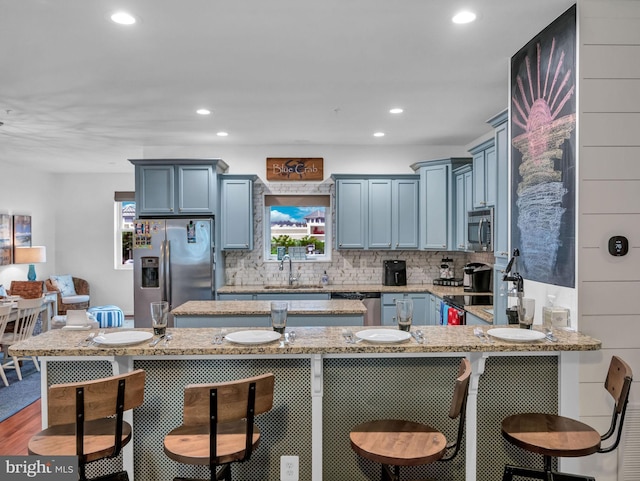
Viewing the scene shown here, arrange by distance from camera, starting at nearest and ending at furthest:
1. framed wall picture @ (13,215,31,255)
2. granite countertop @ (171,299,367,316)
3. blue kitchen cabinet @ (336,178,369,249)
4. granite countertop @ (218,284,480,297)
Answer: granite countertop @ (171,299,367,316), granite countertop @ (218,284,480,297), blue kitchen cabinet @ (336,178,369,249), framed wall picture @ (13,215,31,255)

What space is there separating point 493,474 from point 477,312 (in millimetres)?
1781

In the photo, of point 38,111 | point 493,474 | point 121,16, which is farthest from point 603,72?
point 38,111

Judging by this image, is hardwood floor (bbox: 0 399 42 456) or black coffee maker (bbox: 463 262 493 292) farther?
black coffee maker (bbox: 463 262 493 292)

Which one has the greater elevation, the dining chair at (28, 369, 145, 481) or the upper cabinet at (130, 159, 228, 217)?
the upper cabinet at (130, 159, 228, 217)

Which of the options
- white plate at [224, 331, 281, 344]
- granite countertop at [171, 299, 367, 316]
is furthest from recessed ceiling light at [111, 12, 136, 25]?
granite countertop at [171, 299, 367, 316]

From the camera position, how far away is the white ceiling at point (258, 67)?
101 inches

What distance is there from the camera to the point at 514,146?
3.12m

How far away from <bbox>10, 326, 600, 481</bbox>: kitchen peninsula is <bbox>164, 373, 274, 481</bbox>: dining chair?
436 mm

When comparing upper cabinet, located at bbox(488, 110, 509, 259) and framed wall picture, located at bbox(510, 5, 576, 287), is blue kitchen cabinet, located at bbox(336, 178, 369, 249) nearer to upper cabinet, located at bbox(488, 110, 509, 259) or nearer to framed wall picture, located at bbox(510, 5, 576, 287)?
upper cabinet, located at bbox(488, 110, 509, 259)

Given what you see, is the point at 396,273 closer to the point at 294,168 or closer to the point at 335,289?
the point at 335,289

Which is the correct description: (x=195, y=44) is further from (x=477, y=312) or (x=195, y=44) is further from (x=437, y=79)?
(x=477, y=312)

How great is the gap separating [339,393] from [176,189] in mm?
3934

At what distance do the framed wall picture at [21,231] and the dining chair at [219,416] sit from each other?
7.07 meters

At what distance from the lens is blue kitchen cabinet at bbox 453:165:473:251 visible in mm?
5031
